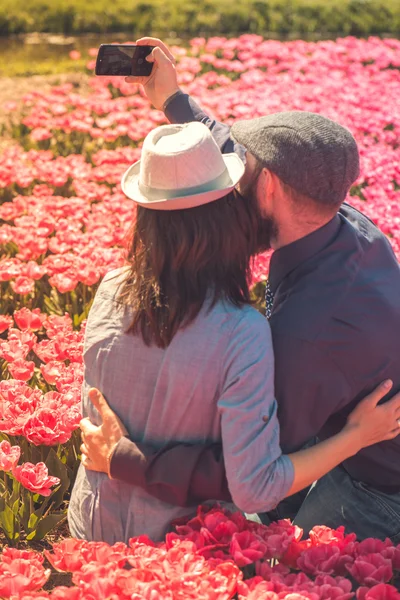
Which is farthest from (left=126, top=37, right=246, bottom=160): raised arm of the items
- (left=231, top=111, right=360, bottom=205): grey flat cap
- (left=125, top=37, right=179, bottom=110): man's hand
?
(left=231, top=111, right=360, bottom=205): grey flat cap

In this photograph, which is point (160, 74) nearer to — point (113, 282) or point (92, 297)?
point (113, 282)

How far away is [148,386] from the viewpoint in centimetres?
232

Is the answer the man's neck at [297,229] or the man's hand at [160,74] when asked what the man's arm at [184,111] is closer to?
the man's hand at [160,74]

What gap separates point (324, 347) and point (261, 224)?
1.38 feet

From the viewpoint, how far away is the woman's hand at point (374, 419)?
2.46 meters

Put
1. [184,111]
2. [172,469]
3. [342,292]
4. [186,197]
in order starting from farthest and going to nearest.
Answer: [184,111] < [342,292] < [172,469] < [186,197]

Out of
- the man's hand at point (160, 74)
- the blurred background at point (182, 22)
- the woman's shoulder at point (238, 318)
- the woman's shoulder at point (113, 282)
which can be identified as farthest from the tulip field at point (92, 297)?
the blurred background at point (182, 22)

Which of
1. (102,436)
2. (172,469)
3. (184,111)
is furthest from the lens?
(184,111)

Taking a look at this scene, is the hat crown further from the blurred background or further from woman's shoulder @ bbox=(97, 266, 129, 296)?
the blurred background

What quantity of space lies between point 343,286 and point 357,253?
15 cm

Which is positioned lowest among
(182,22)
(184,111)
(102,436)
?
(182,22)

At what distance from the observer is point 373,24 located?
13.5 metres

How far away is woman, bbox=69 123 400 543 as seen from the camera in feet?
7.19

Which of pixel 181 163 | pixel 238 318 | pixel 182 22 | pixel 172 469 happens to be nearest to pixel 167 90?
pixel 181 163
